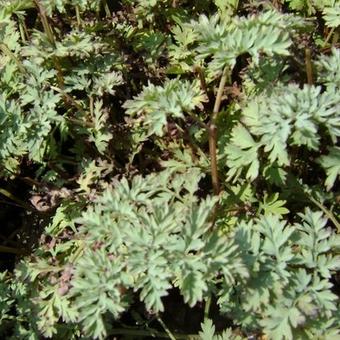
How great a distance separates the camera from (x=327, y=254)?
3076 millimetres

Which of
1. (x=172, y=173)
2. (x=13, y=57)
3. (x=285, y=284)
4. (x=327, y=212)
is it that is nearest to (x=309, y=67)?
(x=327, y=212)

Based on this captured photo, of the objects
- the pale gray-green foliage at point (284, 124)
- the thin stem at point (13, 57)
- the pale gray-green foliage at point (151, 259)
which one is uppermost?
the thin stem at point (13, 57)

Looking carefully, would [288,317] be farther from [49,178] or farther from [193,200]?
[49,178]

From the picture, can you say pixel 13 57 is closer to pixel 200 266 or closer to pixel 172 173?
pixel 172 173

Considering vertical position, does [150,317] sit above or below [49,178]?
below

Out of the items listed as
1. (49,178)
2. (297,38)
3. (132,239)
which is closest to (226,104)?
(297,38)

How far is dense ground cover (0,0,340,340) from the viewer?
2742mm

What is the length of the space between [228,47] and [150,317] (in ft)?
5.23

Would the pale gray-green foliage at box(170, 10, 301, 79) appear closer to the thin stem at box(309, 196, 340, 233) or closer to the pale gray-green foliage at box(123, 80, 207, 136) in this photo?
the pale gray-green foliage at box(123, 80, 207, 136)

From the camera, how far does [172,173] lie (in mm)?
3416

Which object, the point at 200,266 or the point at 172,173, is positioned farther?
the point at 172,173

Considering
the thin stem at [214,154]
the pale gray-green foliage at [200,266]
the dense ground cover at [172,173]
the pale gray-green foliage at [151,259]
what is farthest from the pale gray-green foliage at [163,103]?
the pale gray-green foliage at [151,259]

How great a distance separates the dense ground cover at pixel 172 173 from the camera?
2.74 meters

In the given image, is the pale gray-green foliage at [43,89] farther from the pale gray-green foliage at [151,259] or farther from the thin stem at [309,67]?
the thin stem at [309,67]
